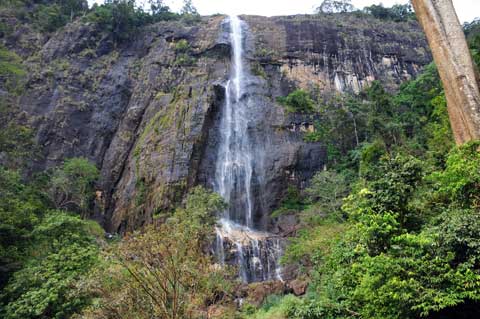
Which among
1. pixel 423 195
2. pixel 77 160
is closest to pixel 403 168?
pixel 423 195

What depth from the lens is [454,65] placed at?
833cm

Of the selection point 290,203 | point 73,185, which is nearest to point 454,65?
point 290,203

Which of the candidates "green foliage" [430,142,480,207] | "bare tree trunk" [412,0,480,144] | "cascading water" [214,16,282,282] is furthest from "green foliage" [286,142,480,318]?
"cascading water" [214,16,282,282]

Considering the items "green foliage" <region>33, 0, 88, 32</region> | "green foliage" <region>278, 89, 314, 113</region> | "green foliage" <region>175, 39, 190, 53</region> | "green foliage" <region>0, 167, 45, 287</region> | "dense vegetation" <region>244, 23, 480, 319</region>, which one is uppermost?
"green foliage" <region>33, 0, 88, 32</region>

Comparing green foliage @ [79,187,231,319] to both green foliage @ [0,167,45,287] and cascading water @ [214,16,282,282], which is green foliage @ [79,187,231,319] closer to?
green foliage @ [0,167,45,287]

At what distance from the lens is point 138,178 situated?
935 inches

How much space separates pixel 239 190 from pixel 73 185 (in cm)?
977

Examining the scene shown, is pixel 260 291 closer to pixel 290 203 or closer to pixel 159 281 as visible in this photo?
pixel 159 281

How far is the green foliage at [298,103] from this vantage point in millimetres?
28609

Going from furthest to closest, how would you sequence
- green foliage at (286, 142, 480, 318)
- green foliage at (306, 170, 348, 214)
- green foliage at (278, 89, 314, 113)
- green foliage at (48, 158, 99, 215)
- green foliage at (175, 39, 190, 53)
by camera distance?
green foliage at (175, 39, 190, 53), green foliage at (278, 89, 314, 113), green foliage at (48, 158, 99, 215), green foliage at (306, 170, 348, 214), green foliage at (286, 142, 480, 318)

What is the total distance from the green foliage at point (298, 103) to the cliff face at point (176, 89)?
2.53 feet

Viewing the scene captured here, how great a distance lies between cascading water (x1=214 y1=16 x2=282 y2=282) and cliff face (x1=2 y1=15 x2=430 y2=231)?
0.74 m

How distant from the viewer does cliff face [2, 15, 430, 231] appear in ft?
79.6

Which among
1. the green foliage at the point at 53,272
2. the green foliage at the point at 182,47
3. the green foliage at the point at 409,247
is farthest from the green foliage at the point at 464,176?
the green foliage at the point at 182,47
